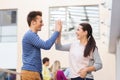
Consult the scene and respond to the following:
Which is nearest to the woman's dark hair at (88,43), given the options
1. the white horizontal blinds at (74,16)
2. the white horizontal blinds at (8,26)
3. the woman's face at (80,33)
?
the woman's face at (80,33)

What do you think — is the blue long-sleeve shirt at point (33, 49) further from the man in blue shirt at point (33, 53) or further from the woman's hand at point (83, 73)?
the woman's hand at point (83, 73)

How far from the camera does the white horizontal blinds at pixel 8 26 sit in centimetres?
1470

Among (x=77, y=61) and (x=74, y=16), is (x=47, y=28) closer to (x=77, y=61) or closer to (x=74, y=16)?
(x=74, y=16)

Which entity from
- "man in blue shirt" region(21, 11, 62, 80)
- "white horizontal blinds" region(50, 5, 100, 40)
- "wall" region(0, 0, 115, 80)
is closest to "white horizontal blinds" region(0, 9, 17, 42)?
"wall" region(0, 0, 115, 80)

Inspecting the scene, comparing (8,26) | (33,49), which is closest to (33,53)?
(33,49)

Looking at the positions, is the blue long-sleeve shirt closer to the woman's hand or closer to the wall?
the woman's hand

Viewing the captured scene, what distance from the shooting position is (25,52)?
3.30 metres

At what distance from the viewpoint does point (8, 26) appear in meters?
15.0

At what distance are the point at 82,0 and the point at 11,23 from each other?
122 inches

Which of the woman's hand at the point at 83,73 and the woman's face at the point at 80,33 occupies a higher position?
the woman's face at the point at 80,33

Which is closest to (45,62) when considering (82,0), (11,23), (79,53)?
(79,53)

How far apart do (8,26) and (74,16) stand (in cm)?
276

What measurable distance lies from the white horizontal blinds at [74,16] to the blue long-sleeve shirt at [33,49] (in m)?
10.2

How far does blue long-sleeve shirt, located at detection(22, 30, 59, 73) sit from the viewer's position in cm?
324
